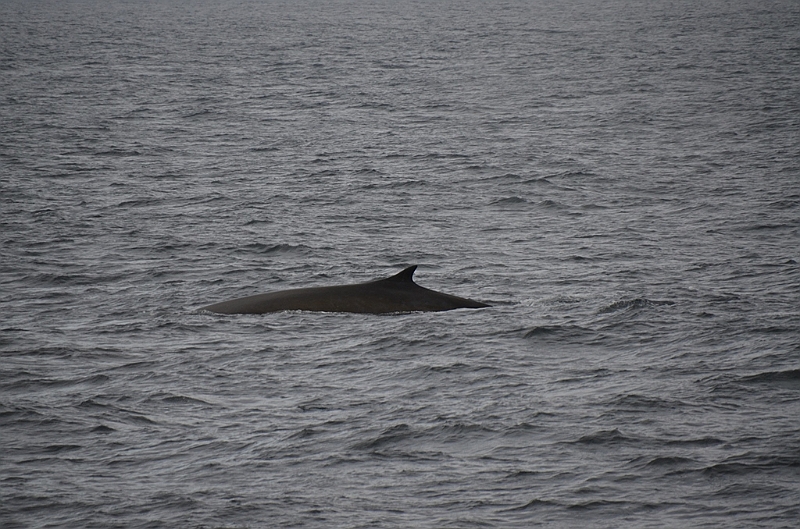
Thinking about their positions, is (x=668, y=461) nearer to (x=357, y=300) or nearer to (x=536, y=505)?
(x=536, y=505)

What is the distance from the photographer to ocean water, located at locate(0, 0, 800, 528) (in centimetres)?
1150

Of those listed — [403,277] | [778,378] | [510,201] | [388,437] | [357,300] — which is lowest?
[510,201]

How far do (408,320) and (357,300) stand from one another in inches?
36.1

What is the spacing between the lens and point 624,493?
1119cm

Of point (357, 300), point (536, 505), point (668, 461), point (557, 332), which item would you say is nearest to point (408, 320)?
point (357, 300)

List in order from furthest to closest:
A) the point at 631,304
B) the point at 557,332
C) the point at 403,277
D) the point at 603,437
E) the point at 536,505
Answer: the point at 631,304 < the point at 403,277 < the point at 557,332 < the point at 603,437 < the point at 536,505

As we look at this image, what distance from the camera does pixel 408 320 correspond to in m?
16.9

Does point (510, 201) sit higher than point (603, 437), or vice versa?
point (603, 437)

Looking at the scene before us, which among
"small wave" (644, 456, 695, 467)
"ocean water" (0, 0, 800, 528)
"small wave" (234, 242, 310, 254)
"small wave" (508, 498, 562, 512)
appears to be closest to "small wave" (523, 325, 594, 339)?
"ocean water" (0, 0, 800, 528)

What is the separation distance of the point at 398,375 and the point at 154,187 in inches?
667

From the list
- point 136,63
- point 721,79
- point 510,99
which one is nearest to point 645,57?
point 721,79

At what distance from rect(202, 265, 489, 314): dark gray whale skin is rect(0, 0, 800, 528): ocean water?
28 cm

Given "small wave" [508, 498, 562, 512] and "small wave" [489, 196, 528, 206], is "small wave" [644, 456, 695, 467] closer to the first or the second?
"small wave" [508, 498, 562, 512]

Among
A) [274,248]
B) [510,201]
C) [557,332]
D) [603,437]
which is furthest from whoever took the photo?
[510,201]
